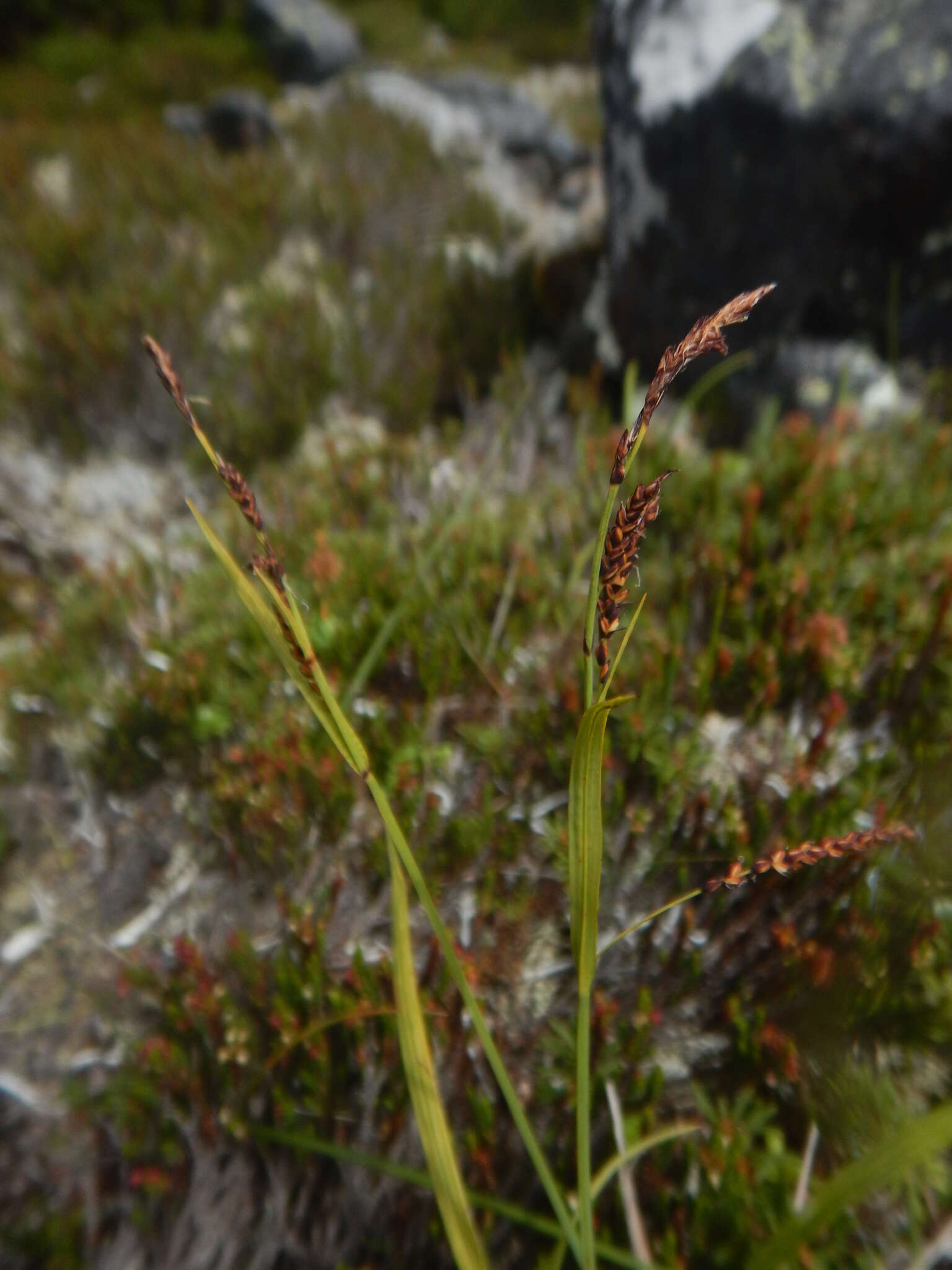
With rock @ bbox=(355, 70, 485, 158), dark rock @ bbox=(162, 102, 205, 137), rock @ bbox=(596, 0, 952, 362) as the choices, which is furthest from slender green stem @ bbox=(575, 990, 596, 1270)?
dark rock @ bbox=(162, 102, 205, 137)

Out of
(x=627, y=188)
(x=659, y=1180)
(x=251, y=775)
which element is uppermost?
(x=627, y=188)

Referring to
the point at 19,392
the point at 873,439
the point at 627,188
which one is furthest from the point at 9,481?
the point at 873,439

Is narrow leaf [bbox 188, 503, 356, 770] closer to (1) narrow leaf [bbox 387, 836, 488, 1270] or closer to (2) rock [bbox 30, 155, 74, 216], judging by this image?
(1) narrow leaf [bbox 387, 836, 488, 1270]

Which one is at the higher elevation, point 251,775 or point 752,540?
point 752,540

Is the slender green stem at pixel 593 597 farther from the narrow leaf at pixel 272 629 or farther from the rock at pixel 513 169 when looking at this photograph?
the rock at pixel 513 169

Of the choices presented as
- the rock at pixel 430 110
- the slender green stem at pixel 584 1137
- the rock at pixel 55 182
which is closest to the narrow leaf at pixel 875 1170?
the slender green stem at pixel 584 1137

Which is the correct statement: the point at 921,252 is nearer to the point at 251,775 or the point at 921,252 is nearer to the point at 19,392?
the point at 251,775
